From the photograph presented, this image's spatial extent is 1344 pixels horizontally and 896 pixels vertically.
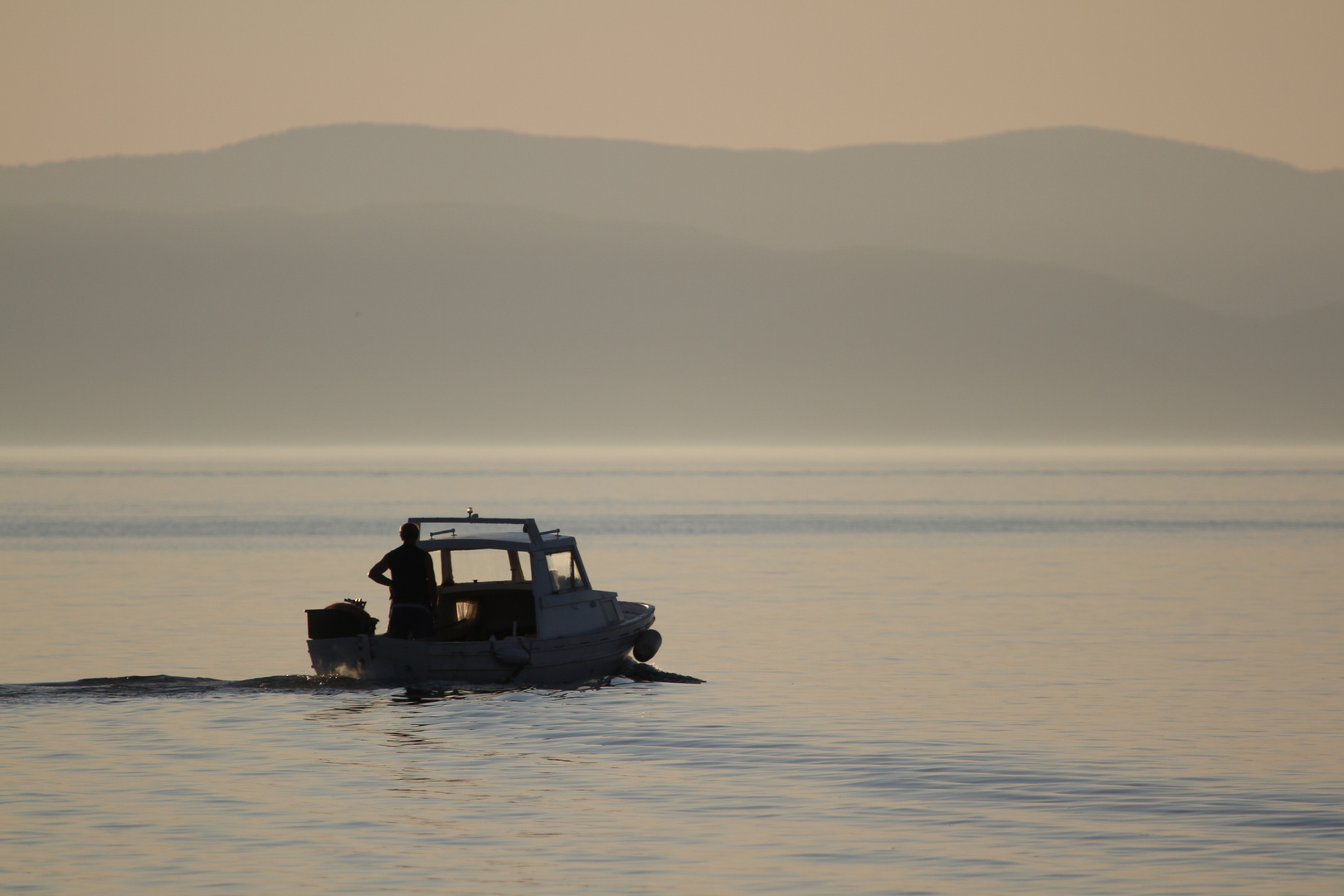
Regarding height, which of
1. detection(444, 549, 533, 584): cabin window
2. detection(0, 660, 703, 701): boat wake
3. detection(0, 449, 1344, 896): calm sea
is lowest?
detection(0, 449, 1344, 896): calm sea

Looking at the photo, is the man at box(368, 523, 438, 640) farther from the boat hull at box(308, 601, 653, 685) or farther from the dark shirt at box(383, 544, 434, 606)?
the boat hull at box(308, 601, 653, 685)

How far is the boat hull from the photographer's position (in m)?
29.4

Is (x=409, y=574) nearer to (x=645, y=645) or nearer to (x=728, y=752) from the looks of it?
(x=645, y=645)

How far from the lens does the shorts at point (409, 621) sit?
29281 mm

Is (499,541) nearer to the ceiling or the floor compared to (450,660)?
nearer to the ceiling

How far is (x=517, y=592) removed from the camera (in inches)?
1268

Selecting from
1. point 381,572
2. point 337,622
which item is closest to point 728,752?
point 381,572

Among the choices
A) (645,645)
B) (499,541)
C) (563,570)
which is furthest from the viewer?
(645,645)

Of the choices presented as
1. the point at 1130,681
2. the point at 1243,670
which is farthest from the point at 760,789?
the point at 1243,670

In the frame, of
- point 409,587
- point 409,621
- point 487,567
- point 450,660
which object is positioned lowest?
point 450,660

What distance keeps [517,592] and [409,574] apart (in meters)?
3.36

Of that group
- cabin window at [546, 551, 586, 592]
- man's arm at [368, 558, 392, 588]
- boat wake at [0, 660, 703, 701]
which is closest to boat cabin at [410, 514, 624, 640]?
cabin window at [546, 551, 586, 592]

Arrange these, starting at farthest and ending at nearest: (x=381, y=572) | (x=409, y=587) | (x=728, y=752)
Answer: (x=409, y=587)
(x=381, y=572)
(x=728, y=752)

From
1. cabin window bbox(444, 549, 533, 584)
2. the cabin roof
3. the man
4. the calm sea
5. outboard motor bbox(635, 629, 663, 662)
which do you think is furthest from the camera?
cabin window bbox(444, 549, 533, 584)
